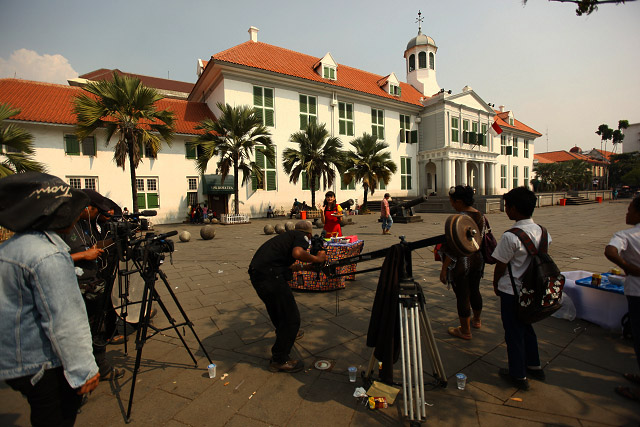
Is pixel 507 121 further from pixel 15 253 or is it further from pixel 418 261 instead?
pixel 15 253

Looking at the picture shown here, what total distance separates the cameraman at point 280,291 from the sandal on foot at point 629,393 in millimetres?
2794

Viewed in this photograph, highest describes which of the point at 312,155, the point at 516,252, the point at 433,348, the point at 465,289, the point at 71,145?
the point at 71,145

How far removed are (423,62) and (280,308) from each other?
41.4 meters

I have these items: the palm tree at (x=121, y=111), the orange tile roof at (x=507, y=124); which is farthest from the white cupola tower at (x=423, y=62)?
the palm tree at (x=121, y=111)

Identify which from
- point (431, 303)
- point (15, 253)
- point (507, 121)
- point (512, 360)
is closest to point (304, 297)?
point (431, 303)

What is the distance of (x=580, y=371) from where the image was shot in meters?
2.89

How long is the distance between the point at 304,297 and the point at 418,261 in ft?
11.9

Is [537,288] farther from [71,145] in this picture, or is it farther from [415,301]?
[71,145]

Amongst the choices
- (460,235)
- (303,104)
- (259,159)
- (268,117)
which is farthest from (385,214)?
(303,104)

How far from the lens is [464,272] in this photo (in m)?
3.47

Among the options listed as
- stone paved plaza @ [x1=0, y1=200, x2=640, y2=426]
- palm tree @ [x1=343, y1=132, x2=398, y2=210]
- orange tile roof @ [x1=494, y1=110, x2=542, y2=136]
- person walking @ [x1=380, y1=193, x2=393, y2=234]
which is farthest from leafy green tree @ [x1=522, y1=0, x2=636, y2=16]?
orange tile roof @ [x1=494, y1=110, x2=542, y2=136]

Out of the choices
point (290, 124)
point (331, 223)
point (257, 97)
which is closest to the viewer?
point (331, 223)

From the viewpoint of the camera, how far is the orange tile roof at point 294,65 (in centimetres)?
2233

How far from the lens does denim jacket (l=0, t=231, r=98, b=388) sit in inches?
56.9
